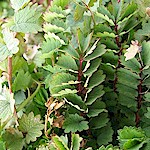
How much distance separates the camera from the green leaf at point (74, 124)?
1.93ft

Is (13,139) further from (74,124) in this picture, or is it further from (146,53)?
(146,53)

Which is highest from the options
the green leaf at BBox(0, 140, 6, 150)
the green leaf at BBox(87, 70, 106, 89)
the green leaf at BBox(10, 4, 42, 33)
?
the green leaf at BBox(10, 4, 42, 33)

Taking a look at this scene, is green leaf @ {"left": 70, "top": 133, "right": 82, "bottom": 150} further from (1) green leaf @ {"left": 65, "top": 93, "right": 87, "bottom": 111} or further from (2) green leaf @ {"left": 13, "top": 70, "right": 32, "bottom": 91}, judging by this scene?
(2) green leaf @ {"left": 13, "top": 70, "right": 32, "bottom": 91}

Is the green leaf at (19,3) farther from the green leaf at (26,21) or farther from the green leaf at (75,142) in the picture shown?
the green leaf at (75,142)

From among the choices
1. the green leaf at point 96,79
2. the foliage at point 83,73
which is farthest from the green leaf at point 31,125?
the green leaf at point 96,79

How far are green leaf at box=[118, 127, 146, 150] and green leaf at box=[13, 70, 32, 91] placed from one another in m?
0.20

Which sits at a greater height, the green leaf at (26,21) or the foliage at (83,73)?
the green leaf at (26,21)

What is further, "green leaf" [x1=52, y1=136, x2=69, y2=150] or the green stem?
the green stem

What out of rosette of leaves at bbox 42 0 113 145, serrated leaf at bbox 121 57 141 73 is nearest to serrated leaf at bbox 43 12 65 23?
rosette of leaves at bbox 42 0 113 145

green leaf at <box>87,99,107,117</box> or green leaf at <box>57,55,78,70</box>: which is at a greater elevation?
green leaf at <box>57,55,78,70</box>

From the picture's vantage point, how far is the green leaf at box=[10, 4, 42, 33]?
0.60m

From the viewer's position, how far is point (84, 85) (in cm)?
58

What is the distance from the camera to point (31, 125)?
2.06 feet

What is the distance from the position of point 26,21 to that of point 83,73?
0.37 ft
